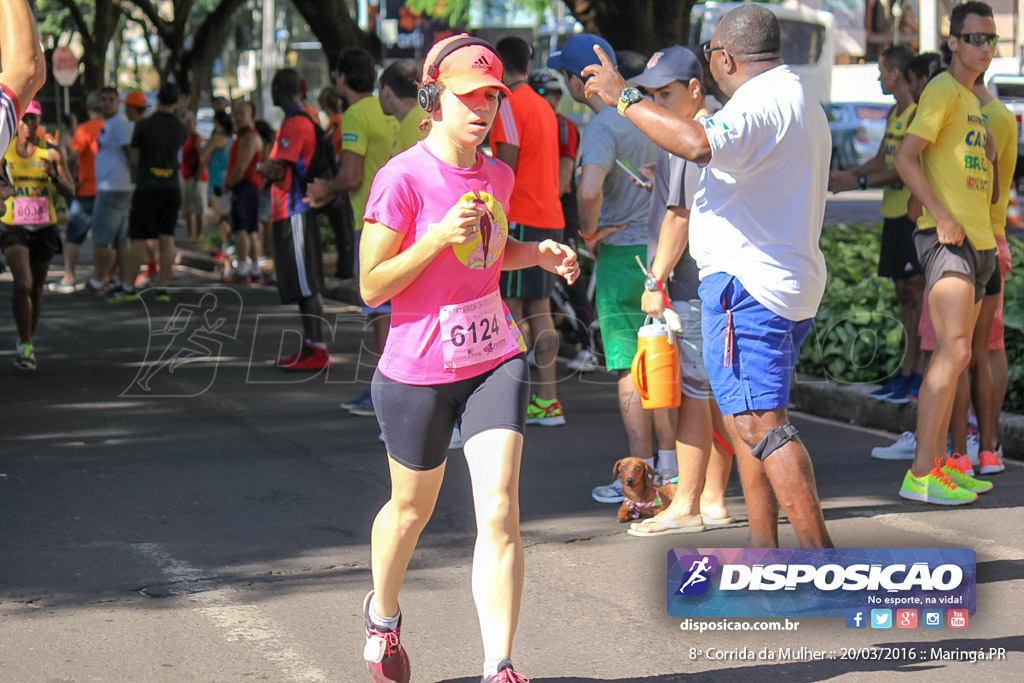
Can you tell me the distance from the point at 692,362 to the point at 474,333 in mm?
2046

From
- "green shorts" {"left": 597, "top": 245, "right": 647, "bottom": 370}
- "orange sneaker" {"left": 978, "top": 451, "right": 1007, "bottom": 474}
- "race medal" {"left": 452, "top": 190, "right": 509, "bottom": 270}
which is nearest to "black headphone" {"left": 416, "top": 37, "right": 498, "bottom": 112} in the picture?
"race medal" {"left": 452, "top": 190, "right": 509, "bottom": 270}

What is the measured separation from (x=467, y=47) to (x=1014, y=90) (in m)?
28.9

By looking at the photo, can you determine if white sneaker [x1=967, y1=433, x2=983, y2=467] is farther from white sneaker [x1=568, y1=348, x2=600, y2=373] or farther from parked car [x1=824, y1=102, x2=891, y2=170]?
parked car [x1=824, y1=102, x2=891, y2=170]

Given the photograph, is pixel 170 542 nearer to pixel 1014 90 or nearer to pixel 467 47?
pixel 467 47

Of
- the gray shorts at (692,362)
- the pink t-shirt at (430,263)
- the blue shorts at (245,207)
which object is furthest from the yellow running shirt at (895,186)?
the blue shorts at (245,207)

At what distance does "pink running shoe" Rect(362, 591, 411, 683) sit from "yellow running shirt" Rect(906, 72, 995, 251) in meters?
3.44

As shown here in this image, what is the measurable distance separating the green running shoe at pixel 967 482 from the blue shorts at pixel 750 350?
2.27 meters

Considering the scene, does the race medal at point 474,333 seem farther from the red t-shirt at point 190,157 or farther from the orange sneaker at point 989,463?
the red t-shirt at point 190,157

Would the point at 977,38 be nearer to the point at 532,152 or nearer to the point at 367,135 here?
the point at 532,152

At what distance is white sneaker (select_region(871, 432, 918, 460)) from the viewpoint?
7328mm

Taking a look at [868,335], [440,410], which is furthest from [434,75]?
[868,335]

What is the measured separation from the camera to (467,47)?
3.98m

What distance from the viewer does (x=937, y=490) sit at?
6.35 metres

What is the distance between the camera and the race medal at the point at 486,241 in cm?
400
